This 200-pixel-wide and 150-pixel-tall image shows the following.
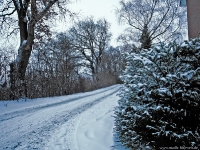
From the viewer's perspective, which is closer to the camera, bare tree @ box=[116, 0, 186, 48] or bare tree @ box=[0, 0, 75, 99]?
bare tree @ box=[0, 0, 75, 99]

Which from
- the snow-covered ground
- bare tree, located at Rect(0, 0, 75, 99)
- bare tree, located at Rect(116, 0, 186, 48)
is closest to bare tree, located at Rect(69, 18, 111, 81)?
bare tree, located at Rect(116, 0, 186, 48)

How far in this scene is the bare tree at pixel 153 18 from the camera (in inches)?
795

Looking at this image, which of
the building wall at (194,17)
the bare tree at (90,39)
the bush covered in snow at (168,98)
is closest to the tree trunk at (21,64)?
the bush covered in snow at (168,98)

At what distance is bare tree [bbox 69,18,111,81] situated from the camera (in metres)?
33.8

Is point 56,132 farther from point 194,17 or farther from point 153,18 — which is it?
point 153,18

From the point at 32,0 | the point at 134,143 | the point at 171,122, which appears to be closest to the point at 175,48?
the point at 171,122

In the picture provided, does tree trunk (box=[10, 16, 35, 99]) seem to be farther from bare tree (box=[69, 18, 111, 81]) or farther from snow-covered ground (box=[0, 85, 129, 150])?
bare tree (box=[69, 18, 111, 81])

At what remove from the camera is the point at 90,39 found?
34594 mm

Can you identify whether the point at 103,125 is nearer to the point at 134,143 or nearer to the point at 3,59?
the point at 134,143

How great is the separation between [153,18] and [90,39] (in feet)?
51.0

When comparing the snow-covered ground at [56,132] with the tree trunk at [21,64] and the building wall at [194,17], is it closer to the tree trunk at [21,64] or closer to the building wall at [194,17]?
the tree trunk at [21,64]

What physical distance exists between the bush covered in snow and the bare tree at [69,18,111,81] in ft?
99.8

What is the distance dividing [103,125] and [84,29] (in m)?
31.4

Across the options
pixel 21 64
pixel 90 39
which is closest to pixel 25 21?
pixel 21 64
